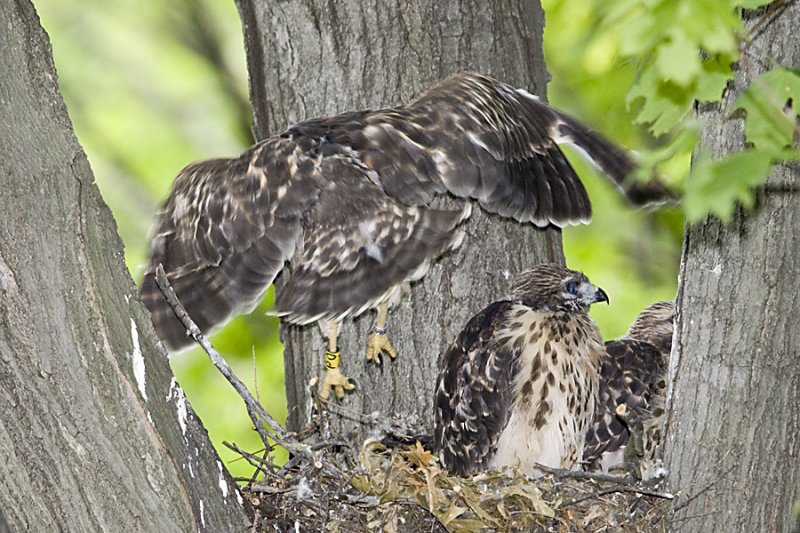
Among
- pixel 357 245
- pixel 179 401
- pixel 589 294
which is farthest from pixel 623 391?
pixel 179 401

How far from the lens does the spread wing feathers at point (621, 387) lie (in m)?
5.41

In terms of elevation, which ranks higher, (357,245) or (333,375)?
(357,245)

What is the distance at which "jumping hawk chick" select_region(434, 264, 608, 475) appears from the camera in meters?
5.29

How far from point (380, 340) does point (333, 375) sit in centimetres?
29

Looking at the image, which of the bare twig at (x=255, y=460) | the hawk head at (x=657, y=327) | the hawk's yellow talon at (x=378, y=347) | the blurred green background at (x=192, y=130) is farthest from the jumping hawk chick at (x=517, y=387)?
the blurred green background at (x=192, y=130)

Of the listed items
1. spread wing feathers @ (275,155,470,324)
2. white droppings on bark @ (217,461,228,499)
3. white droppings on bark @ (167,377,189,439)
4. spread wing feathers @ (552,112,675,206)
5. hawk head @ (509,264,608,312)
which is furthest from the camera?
hawk head @ (509,264,608,312)

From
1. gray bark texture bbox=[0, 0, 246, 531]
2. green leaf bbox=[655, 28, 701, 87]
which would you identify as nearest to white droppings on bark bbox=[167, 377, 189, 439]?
gray bark texture bbox=[0, 0, 246, 531]

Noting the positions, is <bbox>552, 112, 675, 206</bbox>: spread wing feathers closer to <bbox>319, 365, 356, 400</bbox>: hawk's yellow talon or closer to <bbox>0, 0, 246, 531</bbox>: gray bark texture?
<bbox>319, 365, 356, 400</bbox>: hawk's yellow talon

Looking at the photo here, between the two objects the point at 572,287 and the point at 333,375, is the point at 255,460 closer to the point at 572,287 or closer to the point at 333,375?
the point at 333,375

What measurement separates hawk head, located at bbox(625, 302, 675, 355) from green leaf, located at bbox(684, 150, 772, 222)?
3115 millimetres

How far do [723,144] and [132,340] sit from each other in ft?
6.58

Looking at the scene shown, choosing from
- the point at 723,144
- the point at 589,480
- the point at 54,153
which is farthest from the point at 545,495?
the point at 54,153

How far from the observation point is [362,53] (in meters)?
5.48

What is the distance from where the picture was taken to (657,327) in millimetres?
5883
